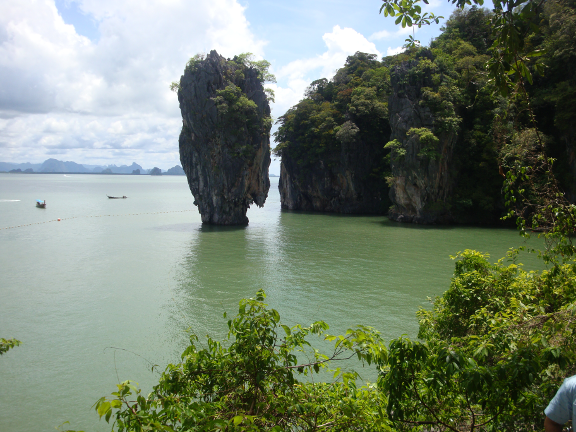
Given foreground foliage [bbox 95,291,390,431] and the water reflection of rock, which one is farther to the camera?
the water reflection of rock

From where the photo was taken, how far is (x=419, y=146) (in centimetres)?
2903

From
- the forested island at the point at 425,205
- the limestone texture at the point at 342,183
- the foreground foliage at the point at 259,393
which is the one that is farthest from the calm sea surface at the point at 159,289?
the limestone texture at the point at 342,183

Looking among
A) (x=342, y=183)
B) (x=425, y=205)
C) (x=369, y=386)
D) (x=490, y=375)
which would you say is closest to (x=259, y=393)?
(x=369, y=386)

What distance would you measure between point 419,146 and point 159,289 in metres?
22.1

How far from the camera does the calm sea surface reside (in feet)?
26.8

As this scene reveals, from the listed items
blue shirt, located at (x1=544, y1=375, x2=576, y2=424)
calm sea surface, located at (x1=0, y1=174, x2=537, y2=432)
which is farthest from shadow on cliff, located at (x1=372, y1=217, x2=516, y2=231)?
blue shirt, located at (x1=544, y1=375, x2=576, y2=424)

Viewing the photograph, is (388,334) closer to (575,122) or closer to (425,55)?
(575,122)

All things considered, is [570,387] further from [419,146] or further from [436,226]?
[436,226]

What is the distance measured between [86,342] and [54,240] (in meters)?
18.3

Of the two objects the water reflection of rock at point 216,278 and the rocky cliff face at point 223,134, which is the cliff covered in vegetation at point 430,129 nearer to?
the rocky cliff face at point 223,134

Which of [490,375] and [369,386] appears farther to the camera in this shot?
[369,386]

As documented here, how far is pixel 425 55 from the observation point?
1207 inches

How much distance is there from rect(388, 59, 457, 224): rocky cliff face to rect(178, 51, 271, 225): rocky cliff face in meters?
10.5

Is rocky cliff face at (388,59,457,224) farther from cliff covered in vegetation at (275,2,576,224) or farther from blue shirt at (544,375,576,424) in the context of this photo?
blue shirt at (544,375,576,424)
